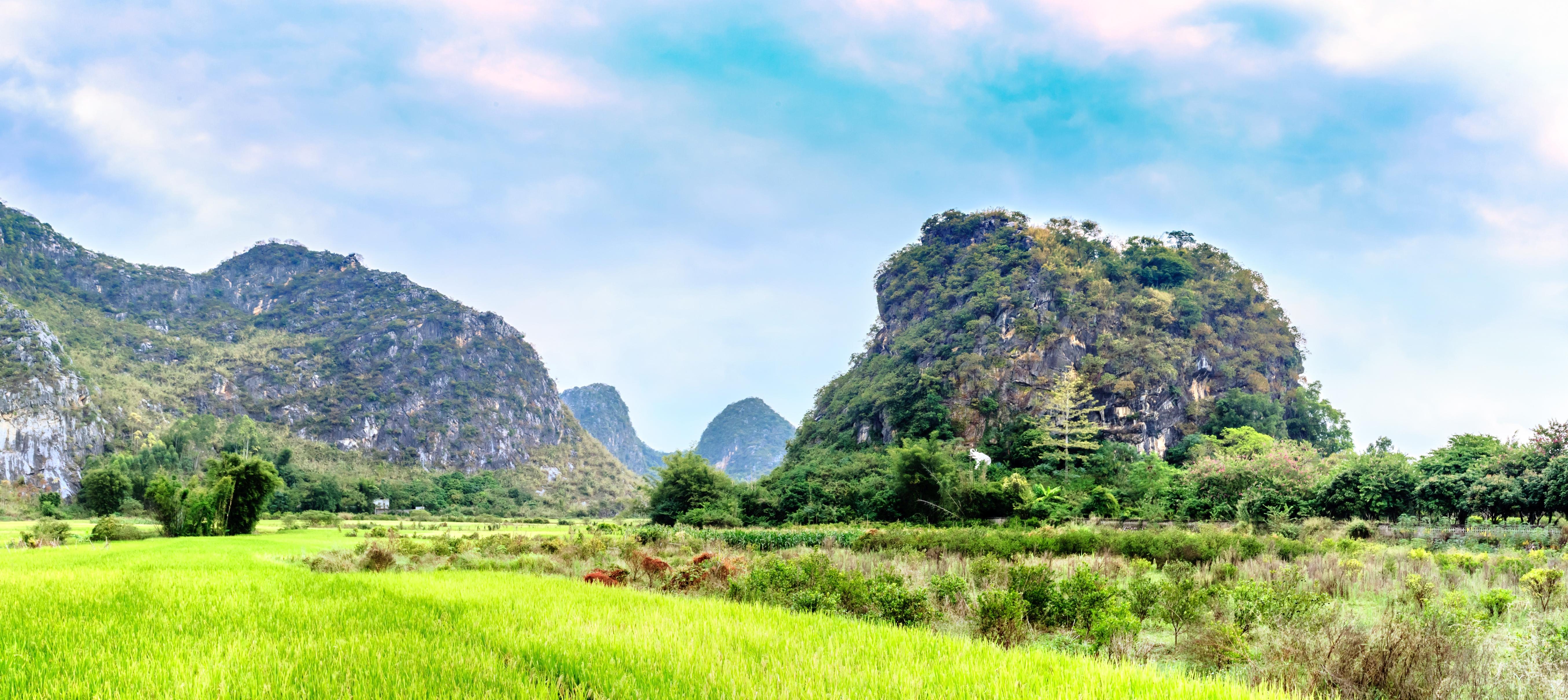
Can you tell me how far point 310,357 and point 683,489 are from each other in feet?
407

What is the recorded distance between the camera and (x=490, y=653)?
4426 millimetres

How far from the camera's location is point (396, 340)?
138 metres

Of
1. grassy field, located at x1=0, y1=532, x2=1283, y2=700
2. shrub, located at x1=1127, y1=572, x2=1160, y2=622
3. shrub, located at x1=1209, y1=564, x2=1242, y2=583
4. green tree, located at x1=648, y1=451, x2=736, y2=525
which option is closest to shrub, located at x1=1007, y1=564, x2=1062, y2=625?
shrub, located at x1=1127, y1=572, x2=1160, y2=622

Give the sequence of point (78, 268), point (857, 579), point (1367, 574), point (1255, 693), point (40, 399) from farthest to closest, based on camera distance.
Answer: point (78, 268) < point (40, 399) < point (1367, 574) < point (857, 579) < point (1255, 693)

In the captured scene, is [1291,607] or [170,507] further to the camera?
[170,507]

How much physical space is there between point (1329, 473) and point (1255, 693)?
79.7 feet

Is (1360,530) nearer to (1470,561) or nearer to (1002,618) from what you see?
(1470,561)

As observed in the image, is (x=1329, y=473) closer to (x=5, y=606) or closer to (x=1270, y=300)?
(x=5, y=606)

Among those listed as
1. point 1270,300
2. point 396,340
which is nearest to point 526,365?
point 396,340

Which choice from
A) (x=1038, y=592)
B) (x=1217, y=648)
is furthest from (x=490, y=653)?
(x=1217, y=648)

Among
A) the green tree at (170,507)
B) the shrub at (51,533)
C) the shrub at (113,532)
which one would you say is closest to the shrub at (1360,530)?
the shrub at (113,532)

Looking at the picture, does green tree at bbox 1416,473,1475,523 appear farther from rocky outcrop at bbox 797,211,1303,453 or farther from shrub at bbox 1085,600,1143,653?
rocky outcrop at bbox 797,211,1303,453

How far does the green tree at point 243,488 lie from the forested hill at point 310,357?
7054 centimetres

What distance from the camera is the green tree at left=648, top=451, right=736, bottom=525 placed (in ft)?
120
